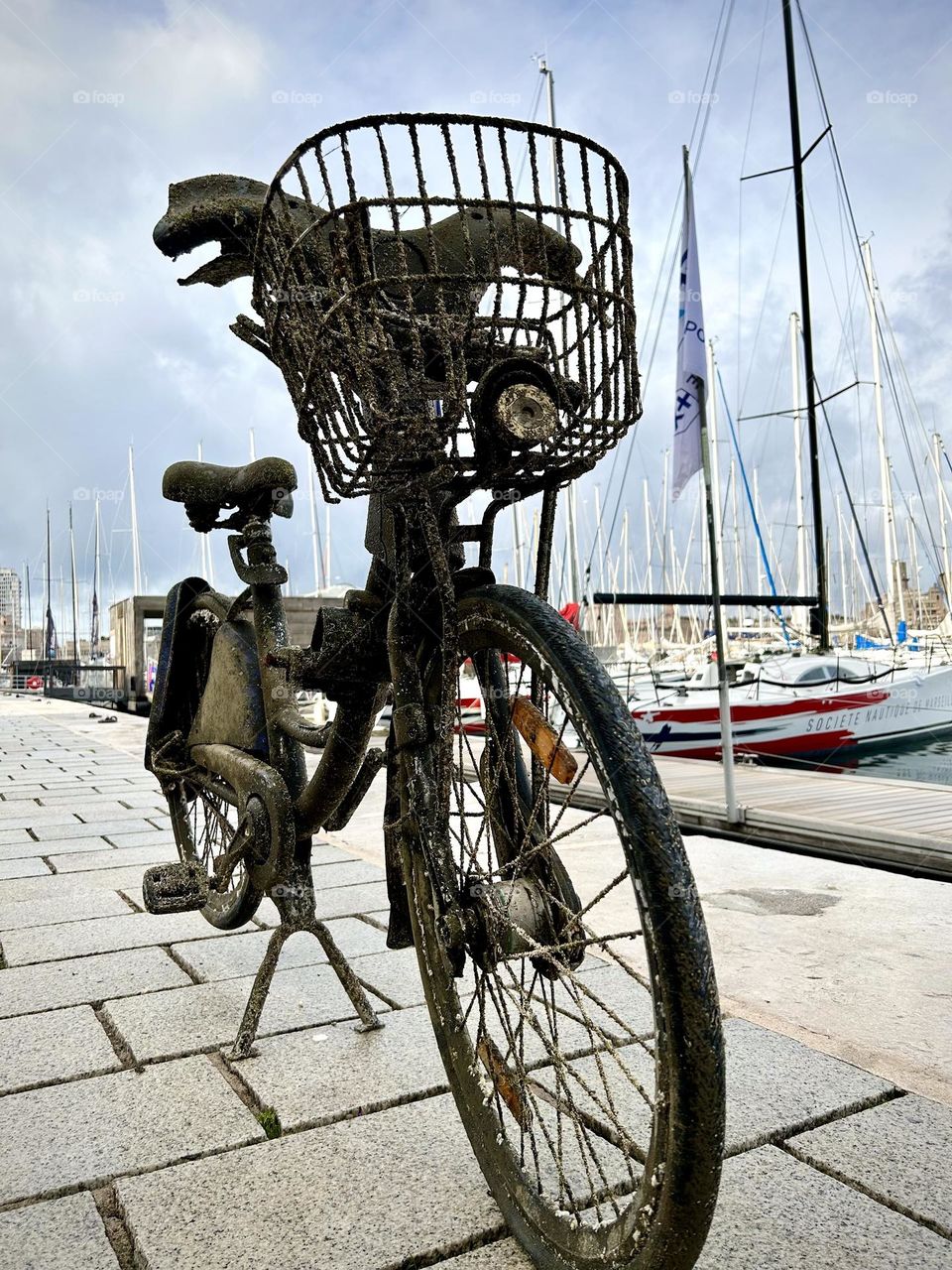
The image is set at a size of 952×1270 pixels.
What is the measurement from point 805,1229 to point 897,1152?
306mm

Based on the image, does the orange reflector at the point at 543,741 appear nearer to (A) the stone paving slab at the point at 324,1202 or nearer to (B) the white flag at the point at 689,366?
(A) the stone paving slab at the point at 324,1202

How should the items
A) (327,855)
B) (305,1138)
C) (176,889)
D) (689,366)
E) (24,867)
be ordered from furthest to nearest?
(689,366) < (327,855) < (24,867) < (176,889) < (305,1138)

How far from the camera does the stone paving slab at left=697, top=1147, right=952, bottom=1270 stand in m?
1.39

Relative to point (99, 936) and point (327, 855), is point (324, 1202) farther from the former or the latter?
point (327, 855)

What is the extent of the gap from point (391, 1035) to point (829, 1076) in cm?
95

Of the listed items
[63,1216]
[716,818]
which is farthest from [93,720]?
[63,1216]

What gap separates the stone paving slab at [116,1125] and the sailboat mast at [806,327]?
11.5 meters

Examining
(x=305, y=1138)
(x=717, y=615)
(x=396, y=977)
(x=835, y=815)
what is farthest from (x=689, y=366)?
(x=305, y=1138)

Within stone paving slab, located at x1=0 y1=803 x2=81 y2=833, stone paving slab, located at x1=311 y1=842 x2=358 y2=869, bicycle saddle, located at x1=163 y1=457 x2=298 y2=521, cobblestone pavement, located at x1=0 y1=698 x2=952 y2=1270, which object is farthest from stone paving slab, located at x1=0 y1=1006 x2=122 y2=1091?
stone paving slab, located at x1=0 y1=803 x2=81 y2=833

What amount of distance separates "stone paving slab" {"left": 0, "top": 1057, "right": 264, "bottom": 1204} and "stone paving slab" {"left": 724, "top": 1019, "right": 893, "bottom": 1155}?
893mm

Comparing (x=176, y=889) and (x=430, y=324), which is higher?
(x=430, y=324)

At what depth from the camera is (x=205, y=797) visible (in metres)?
2.97

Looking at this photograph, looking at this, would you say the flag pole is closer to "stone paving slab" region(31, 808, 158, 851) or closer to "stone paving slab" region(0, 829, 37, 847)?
"stone paving slab" region(31, 808, 158, 851)

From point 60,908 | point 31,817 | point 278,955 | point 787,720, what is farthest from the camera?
point 787,720
